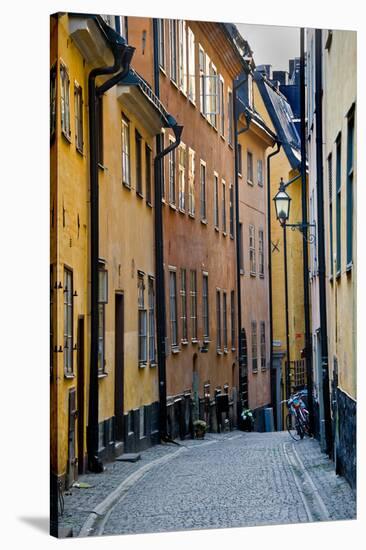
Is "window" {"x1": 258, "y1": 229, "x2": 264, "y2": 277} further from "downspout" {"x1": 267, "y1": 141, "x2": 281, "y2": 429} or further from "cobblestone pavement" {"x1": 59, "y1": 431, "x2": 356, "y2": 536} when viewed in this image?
"cobblestone pavement" {"x1": 59, "y1": 431, "x2": 356, "y2": 536}

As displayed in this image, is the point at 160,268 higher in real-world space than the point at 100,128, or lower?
lower

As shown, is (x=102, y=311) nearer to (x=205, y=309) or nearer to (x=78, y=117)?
(x=205, y=309)

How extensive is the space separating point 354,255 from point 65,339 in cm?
304

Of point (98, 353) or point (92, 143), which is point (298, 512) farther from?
point (92, 143)

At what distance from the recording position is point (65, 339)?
44.9 ft

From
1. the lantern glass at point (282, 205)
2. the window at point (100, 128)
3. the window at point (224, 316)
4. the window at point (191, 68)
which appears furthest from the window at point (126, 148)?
the lantern glass at point (282, 205)

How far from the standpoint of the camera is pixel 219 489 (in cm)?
1461

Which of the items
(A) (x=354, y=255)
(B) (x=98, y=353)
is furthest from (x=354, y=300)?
(B) (x=98, y=353)

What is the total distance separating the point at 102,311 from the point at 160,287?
74 centimetres

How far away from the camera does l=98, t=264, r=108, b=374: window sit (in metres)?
14.2

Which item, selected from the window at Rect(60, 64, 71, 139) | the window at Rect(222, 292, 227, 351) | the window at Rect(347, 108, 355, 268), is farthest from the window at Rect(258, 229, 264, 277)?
the window at Rect(60, 64, 71, 139)

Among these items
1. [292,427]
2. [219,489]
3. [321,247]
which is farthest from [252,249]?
[219,489]

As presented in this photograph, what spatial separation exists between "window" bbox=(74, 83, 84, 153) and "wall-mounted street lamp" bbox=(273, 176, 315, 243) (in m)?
2.45

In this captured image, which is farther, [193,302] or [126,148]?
[193,302]
